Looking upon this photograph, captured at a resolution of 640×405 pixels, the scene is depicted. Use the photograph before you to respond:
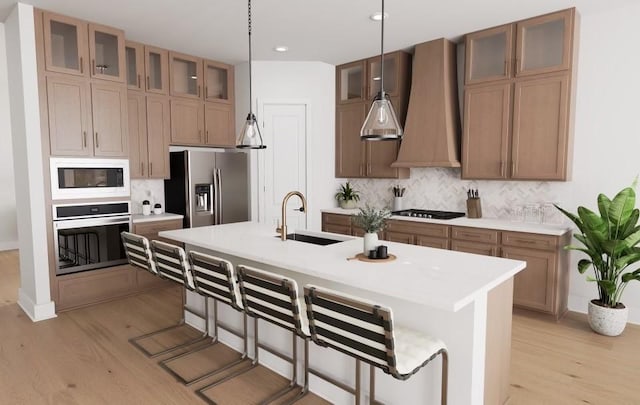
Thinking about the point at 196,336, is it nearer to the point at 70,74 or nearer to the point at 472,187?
the point at 70,74

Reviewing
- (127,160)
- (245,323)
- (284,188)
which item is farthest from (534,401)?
(127,160)

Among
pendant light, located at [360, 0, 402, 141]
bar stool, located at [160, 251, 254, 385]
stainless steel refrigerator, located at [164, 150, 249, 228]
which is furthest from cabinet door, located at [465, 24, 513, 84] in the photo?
bar stool, located at [160, 251, 254, 385]

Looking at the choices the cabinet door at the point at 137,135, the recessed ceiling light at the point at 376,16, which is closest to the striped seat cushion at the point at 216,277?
the cabinet door at the point at 137,135

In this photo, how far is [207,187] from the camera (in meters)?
5.17

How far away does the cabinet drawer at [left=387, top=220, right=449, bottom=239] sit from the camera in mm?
4441

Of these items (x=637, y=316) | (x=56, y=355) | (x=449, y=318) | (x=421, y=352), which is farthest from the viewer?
(x=637, y=316)

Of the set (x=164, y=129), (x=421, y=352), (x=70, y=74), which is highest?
(x=70, y=74)

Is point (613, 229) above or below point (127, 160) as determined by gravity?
below

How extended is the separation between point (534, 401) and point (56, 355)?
346 centimetres

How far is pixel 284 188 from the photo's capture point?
5.63 meters

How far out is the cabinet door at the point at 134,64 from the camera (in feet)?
15.5

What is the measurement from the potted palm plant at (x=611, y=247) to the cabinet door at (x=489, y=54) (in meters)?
1.63

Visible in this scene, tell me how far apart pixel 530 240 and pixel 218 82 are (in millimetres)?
4383

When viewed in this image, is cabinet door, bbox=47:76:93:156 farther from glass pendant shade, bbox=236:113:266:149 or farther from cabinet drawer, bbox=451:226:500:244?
cabinet drawer, bbox=451:226:500:244
